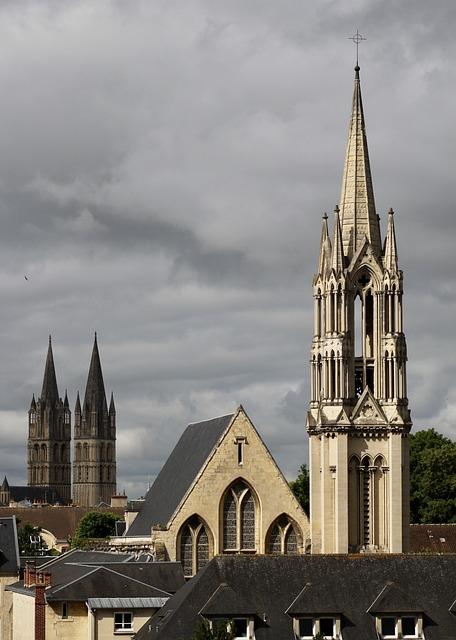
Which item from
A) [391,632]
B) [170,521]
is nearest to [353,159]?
[170,521]

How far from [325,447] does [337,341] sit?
5.73 metres

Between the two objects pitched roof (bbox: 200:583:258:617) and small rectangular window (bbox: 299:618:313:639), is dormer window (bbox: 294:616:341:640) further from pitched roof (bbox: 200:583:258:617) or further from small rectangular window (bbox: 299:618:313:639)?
pitched roof (bbox: 200:583:258:617)

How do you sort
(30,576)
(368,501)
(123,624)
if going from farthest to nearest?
(368,501), (30,576), (123,624)

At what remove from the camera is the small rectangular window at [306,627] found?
208ft

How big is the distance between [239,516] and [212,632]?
32739 mm

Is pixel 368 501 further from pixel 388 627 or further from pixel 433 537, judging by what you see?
pixel 388 627

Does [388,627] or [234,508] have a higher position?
[234,508]

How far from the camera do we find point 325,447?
96.9m

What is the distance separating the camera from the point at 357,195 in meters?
101

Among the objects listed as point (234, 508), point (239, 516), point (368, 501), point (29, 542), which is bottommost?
point (239, 516)

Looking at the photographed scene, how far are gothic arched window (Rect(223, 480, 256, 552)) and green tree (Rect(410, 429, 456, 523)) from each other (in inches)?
1675

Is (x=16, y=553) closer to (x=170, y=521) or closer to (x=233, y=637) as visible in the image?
(x=170, y=521)

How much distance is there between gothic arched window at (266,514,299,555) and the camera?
93500 millimetres

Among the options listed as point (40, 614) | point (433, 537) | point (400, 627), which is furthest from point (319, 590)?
point (433, 537)
